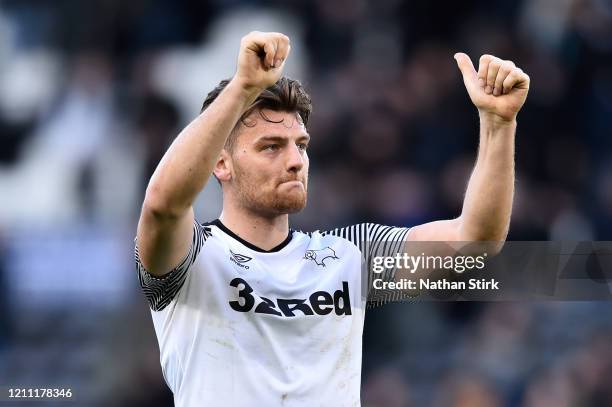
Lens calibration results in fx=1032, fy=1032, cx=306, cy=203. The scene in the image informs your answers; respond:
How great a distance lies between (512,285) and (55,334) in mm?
3727

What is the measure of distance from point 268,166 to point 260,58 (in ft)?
2.20

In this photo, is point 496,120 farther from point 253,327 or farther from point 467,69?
point 253,327

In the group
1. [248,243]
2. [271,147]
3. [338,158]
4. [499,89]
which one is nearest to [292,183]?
[271,147]

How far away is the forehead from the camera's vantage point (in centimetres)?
394

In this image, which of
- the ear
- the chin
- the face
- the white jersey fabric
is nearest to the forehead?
the face

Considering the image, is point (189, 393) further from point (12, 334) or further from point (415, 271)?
point (12, 334)

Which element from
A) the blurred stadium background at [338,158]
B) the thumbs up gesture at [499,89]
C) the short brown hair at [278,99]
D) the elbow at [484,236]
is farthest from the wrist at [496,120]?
the blurred stadium background at [338,158]

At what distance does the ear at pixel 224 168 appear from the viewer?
403 centimetres

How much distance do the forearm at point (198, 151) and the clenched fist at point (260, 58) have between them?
33 millimetres

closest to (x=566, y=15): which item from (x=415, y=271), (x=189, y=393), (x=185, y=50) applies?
(x=185, y=50)

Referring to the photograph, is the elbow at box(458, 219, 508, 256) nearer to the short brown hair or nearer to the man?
the man

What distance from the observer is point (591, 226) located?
807 centimetres

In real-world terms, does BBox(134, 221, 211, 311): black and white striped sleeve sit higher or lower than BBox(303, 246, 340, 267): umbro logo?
lower

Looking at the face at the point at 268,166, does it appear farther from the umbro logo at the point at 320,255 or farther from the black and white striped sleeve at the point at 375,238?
the black and white striped sleeve at the point at 375,238
